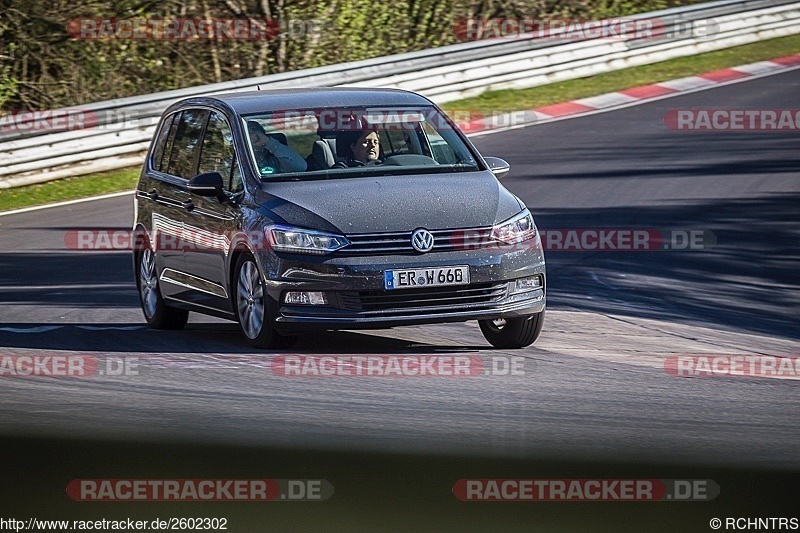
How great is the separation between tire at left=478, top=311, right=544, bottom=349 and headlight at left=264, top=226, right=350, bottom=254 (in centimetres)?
138

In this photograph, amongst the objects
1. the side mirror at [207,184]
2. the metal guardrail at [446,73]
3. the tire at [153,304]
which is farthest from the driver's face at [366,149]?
the metal guardrail at [446,73]

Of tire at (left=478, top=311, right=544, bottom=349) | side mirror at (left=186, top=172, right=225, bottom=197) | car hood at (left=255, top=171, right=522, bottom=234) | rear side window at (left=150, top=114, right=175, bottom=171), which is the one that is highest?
car hood at (left=255, top=171, right=522, bottom=234)

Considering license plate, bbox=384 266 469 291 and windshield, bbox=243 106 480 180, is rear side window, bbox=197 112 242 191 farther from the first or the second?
license plate, bbox=384 266 469 291

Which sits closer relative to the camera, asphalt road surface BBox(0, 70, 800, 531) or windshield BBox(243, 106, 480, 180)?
asphalt road surface BBox(0, 70, 800, 531)

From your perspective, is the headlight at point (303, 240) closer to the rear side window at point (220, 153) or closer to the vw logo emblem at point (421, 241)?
the vw logo emblem at point (421, 241)

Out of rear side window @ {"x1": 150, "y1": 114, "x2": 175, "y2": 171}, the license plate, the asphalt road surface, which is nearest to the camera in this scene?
the asphalt road surface

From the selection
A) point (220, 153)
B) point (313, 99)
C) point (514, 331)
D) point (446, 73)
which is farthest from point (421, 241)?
point (446, 73)

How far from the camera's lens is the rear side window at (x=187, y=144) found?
35.5ft

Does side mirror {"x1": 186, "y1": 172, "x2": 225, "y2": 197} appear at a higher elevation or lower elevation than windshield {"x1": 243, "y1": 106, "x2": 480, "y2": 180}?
lower

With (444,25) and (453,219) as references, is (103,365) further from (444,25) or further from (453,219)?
(444,25)

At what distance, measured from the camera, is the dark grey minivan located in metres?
8.95

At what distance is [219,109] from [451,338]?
238cm

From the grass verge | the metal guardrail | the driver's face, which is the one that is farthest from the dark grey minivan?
the grass verge

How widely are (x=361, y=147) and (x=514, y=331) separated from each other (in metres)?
1.67
